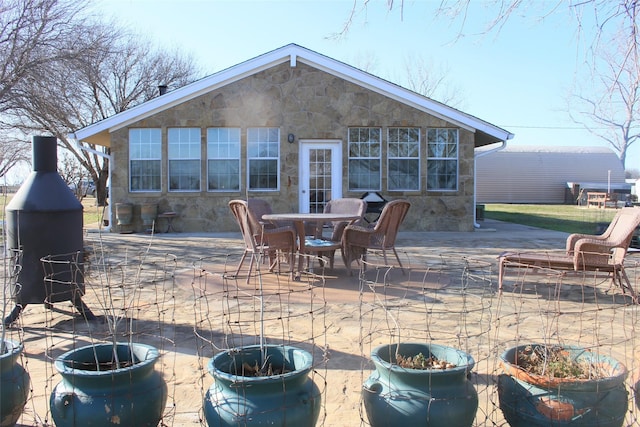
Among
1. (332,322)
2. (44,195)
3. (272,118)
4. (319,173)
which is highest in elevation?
(272,118)

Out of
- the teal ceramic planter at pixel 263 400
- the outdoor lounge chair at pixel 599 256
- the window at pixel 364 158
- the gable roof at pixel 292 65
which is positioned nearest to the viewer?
the teal ceramic planter at pixel 263 400

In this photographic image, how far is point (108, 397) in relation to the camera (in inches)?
91.0

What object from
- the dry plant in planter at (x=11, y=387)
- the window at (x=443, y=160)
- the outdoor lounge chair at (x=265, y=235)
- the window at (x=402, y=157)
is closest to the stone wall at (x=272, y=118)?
the window at (x=402, y=157)

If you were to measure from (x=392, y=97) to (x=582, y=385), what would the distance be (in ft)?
38.2

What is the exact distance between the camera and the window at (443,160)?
13.6 metres

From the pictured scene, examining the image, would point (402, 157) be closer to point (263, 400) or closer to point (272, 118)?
→ point (272, 118)

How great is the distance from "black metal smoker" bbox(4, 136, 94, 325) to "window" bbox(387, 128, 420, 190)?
32.0 ft

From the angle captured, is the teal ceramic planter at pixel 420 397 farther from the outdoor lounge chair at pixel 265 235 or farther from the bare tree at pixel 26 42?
the bare tree at pixel 26 42

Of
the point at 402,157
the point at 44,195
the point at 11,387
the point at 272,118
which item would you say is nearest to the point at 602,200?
the point at 402,157

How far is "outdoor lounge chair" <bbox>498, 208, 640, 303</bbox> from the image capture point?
560cm

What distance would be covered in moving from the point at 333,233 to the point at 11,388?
18.8 ft

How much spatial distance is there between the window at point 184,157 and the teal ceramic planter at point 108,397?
11.2 m

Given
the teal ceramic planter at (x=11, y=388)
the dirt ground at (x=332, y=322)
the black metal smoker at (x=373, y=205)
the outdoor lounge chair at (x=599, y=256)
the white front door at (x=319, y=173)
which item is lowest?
the dirt ground at (x=332, y=322)

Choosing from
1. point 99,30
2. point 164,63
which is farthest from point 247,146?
point 164,63
